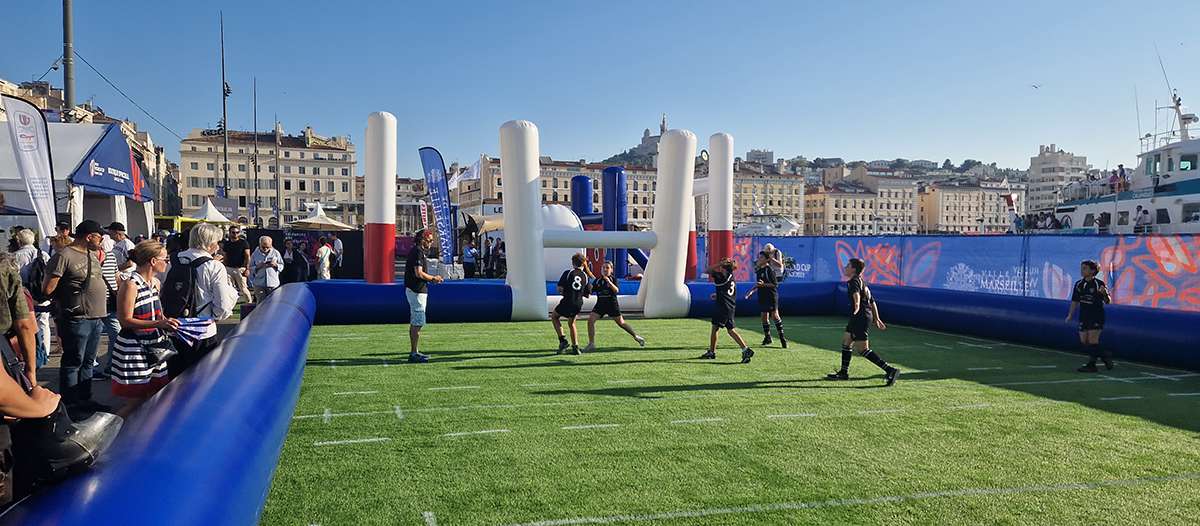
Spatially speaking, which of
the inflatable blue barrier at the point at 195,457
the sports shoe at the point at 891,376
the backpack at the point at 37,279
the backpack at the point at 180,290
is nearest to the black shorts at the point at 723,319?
the sports shoe at the point at 891,376

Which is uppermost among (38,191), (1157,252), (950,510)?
(38,191)

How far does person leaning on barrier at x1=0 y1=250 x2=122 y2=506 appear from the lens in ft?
7.73

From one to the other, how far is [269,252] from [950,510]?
11.2m

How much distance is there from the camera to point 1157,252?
39.2 ft

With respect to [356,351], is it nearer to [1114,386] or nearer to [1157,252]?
[1114,386]

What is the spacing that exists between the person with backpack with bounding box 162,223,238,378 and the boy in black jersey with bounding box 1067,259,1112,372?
9444 millimetres

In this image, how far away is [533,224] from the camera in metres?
12.6

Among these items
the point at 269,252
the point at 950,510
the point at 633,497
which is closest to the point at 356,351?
the point at 269,252

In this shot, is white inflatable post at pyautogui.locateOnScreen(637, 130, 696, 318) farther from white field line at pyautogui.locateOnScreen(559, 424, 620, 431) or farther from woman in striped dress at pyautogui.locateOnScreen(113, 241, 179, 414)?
woman in striped dress at pyautogui.locateOnScreen(113, 241, 179, 414)

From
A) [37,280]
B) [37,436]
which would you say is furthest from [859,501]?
[37,280]

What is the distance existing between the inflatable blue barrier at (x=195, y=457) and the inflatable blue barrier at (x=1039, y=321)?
10144 mm

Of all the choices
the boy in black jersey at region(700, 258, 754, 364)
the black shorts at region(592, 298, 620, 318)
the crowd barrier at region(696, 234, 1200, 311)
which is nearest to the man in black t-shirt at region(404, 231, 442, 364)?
Answer: the black shorts at region(592, 298, 620, 318)

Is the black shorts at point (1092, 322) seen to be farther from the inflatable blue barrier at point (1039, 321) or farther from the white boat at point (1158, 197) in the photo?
the white boat at point (1158, 197)

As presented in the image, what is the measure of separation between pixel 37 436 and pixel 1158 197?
94.3 feet
